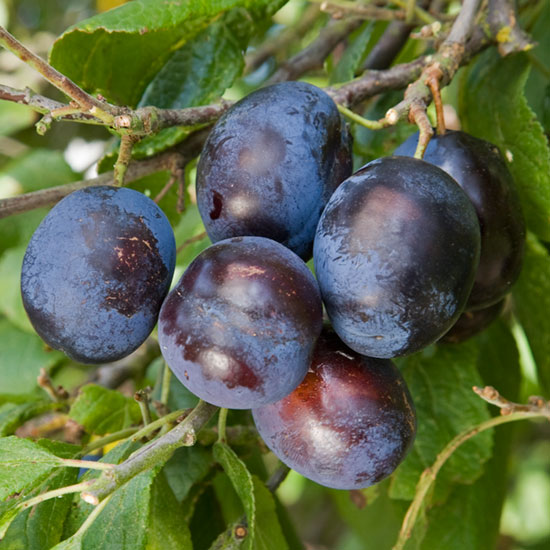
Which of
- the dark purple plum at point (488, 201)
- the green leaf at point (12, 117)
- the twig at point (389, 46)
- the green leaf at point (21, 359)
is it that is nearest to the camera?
the dark purple plum at point (488, 201)

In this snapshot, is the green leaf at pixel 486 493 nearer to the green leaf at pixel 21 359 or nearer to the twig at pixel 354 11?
the twig at pixel 354 11

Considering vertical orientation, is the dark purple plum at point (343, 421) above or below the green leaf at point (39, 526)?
above

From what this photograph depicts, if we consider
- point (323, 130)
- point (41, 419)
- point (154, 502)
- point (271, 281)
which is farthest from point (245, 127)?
Result: point (41, 419)

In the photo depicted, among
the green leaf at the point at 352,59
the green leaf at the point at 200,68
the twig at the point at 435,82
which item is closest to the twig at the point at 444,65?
the twig at the point at 435,82

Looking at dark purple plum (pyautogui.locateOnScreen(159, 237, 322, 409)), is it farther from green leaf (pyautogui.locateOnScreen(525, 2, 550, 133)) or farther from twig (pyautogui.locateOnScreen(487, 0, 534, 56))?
green leaf (pyautogui.locateOnScreen(525, 2, 550, 133))

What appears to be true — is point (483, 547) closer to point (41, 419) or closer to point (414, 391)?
point (414, 391)

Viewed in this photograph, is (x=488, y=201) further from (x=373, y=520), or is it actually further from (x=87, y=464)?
(x=373, y=520)

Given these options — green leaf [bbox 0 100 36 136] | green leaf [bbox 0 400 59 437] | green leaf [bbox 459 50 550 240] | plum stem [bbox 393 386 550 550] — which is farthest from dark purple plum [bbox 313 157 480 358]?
green leaf [bbox 0 100 36 136]

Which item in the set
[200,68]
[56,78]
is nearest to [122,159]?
[56,78]
